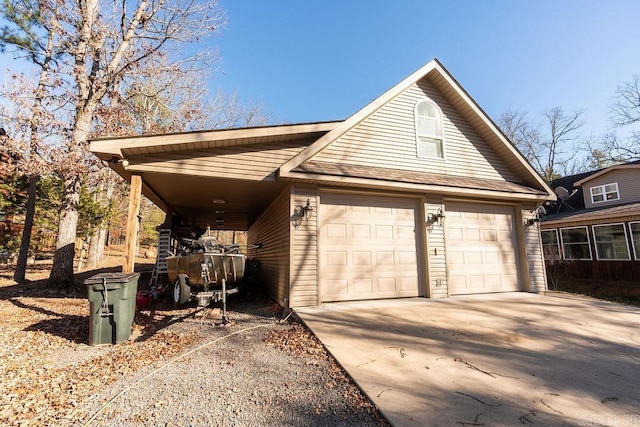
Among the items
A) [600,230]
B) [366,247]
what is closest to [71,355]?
[366,247]

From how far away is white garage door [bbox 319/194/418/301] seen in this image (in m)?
6.80

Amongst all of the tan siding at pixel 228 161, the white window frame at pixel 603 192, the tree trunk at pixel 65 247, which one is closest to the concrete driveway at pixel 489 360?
the tan siding at pixel 228 161

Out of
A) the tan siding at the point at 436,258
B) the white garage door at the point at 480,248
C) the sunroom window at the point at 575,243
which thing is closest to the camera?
the tan siding at the point at 436,258

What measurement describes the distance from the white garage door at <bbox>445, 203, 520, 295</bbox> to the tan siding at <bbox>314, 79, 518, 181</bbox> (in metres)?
1.21

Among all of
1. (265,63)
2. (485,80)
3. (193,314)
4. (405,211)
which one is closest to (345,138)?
(405,211)

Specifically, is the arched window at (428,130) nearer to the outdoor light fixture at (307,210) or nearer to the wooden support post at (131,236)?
the outdoor light fixture at (307,210)

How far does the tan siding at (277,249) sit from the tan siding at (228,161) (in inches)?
31.2

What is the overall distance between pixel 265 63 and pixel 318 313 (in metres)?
12.7

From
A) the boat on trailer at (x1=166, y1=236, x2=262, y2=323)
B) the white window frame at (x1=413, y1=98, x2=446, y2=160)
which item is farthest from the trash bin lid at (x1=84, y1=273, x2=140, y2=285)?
the white window frame at (x1=413, y1=98, x2=446, y2=160)

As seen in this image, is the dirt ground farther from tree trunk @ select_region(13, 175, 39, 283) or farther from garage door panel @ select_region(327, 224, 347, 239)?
tree trunk @ select_region(13, 175, 39, 283)

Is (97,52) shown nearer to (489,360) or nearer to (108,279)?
(108,279)

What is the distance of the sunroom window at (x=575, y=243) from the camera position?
46.8 ft

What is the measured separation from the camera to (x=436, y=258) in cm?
758

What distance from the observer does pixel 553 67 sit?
1222 cm
